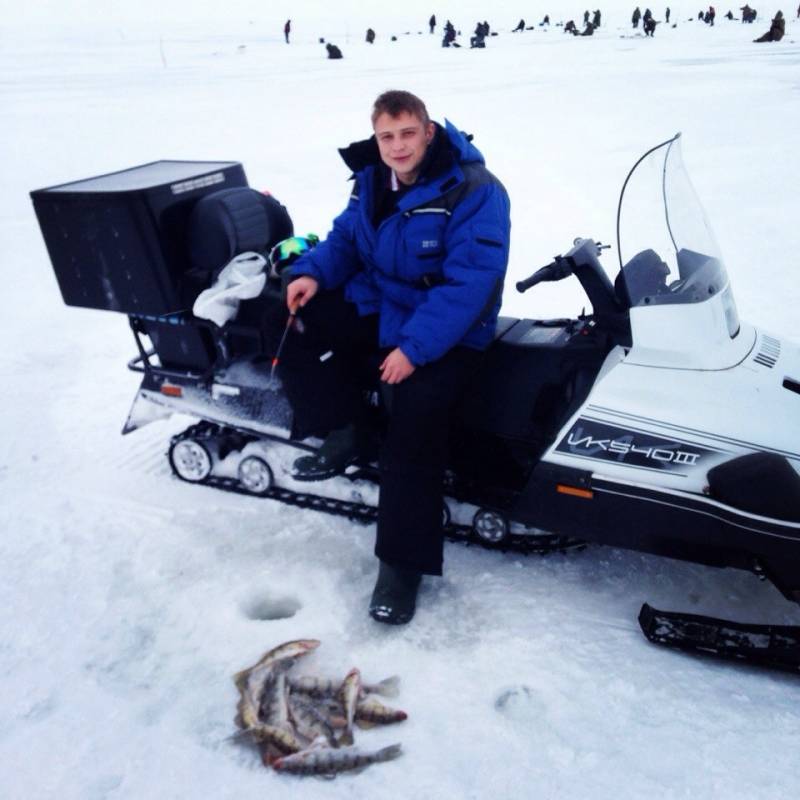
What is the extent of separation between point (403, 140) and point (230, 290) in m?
1.00

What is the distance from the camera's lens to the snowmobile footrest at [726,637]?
7.93ft

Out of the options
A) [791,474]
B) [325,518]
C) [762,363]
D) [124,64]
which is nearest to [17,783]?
[325,518]

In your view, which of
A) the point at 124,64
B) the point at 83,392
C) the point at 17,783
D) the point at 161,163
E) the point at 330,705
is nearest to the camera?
the point at 17,783

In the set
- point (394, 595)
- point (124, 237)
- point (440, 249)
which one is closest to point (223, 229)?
point (124, 237)

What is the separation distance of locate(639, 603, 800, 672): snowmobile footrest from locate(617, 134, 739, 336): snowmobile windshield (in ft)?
3.23

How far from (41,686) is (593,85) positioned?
16.2 m

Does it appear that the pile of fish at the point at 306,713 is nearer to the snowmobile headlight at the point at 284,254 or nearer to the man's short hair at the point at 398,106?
the snowmobile headlight at the point at 284,254

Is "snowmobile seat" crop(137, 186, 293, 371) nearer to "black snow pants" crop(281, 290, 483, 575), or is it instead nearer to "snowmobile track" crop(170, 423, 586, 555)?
"black snow pants" crop(281, 290, 483, 575)

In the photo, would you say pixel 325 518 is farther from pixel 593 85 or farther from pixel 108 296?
pixel 593 85

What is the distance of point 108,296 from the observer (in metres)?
3.28

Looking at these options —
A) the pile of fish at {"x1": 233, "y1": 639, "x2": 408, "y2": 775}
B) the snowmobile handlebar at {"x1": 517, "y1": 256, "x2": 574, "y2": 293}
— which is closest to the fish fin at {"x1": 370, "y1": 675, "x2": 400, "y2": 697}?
the pile of fish at {"x1": 233, "y1": 639, "x2": 408, "y2": 775}

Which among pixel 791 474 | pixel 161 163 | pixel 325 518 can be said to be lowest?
pixel 325 518

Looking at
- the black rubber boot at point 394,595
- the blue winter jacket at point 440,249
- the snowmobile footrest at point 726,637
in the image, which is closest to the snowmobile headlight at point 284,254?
the blue winter jacket at point 440,249

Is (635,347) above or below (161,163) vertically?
below
